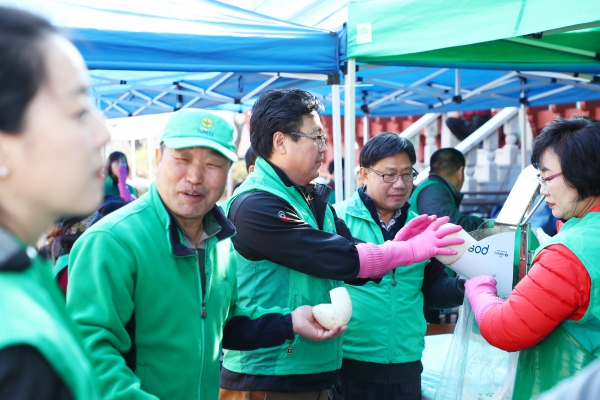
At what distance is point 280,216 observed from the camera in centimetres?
240

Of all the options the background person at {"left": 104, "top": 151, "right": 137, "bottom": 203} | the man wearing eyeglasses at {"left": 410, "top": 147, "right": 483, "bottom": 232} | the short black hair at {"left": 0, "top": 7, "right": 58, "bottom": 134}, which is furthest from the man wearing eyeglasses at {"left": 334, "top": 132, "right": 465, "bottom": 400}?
the background person at {"left": 104, "top": 151, "right": 137, "bottom": 203}

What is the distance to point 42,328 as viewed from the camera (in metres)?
0.77

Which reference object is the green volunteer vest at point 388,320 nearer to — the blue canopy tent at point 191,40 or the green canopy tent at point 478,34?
the green canopy tent at point 478,34

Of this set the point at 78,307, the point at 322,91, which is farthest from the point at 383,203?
the point at 322,91

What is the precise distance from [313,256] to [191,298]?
0.68m

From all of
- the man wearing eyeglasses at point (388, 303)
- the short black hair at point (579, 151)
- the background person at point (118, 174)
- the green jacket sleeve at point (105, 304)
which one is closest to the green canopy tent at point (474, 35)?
the man wearing eyeglasses at point (388, 303)

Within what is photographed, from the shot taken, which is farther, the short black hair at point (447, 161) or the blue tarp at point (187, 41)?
the short black hair at point (447, 161)

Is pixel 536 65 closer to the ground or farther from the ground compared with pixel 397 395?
farther from the ground

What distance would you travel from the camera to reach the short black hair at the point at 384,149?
315 centimetres

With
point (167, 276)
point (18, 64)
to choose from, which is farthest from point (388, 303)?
point (18, 64)

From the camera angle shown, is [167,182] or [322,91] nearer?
[167,182]

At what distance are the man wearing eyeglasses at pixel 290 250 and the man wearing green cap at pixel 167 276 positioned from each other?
0.40 metres

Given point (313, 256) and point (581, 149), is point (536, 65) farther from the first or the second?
point (313, 256)

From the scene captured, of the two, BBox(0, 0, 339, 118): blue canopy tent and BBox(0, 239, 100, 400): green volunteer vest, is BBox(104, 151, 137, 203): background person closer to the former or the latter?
BBox(0, 0, 339, 118): blue canopy tent
